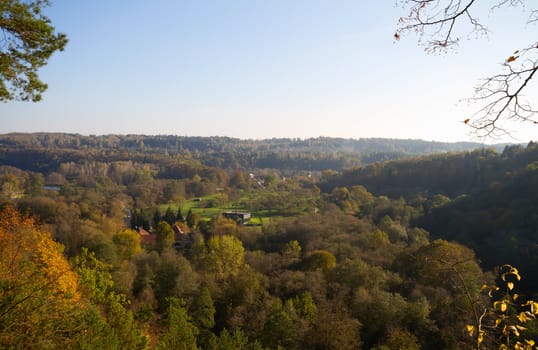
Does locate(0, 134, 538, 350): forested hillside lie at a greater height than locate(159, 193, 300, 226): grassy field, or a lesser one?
greater

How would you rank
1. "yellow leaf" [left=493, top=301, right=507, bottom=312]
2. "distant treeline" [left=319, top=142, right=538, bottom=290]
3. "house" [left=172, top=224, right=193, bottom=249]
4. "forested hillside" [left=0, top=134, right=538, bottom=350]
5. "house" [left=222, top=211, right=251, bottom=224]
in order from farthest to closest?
"house" [left=222, top=211, right=251, bottom=224] < "house" [left=172, top=224, right=193, bottom=249] < "distant treeline" [left=319, top=142, right=538, bottom=290] < "forested hillside" [left=0, top=134, right=538, bottom=350] < "yellow leaf" [left=493, top=301, right=507, bottom=312]

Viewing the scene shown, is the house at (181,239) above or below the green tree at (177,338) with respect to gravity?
below

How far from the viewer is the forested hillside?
9.32 m

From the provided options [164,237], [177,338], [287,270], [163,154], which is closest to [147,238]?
[164,237]

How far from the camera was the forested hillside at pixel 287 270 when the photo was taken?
9.32m

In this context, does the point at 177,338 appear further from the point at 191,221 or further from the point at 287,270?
the point at 191,221

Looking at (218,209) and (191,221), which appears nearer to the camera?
(191,221)

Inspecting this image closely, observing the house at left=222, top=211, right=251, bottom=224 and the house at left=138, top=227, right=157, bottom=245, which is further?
the house at left=222, top=211, right=251, bottom=224

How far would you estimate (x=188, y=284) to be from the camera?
19.3 m

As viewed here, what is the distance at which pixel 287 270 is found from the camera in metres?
22.3

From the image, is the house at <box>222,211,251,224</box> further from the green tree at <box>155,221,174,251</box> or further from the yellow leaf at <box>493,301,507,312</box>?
the yellow leaf at <box>493,301,507,312</box>

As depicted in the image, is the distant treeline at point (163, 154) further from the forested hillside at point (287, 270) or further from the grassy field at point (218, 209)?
the forested hillside at point (287, 270)

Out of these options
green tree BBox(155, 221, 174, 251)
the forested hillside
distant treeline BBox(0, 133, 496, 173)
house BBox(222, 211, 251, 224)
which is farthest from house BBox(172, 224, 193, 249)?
distant treeline BBox(0, 133, 496, 173)

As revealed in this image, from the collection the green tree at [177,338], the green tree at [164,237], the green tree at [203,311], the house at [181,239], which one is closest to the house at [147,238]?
the green tree at [164,237]
